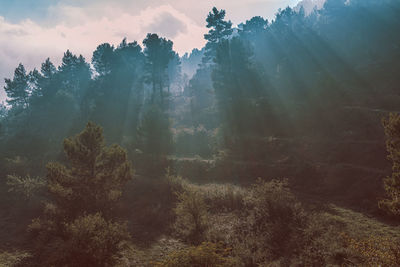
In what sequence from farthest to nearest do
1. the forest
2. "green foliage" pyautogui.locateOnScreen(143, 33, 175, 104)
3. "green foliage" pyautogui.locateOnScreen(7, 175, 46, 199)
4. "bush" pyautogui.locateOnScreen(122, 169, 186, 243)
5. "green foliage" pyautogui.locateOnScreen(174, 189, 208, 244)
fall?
"green foliage" pyautogui.locateOnScreen(143, 33, 175, 104) < "green foliage" pyautogui.locateOnScreen(7, 175, 46, 199) < "bush" pyautogui.locateOnScreen(122, 169, 186, 243) < "green foliage" pyautogui.locateOnScreen(174, 189, 208, 244) < the forest

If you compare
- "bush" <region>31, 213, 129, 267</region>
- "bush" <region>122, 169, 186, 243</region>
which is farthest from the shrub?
"bush" <region>31, 213, 129, 267</region>

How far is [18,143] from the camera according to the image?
42.9 m

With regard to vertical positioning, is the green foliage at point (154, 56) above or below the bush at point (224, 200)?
above

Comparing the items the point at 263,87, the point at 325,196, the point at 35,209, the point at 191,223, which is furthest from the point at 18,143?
the point at 325,196

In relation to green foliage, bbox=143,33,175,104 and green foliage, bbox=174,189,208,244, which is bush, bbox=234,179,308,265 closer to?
green foliage, bbox=174,189,208,244

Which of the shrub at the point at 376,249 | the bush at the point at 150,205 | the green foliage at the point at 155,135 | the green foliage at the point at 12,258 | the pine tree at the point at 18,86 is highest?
the pine tree at the point at 18,86

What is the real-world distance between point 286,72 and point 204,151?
27.9m

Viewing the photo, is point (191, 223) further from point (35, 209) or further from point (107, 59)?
point (107, 59)

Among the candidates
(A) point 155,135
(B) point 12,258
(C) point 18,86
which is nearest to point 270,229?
(B) point 12,258

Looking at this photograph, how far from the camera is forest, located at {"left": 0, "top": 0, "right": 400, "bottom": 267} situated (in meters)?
11.6

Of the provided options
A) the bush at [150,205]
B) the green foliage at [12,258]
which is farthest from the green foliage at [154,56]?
the green foliage at [12,258]

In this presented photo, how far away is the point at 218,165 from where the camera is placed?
2598 cm

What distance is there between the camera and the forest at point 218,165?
11.6m

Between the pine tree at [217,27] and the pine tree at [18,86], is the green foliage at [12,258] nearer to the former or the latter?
the pine tree at [217,27]
